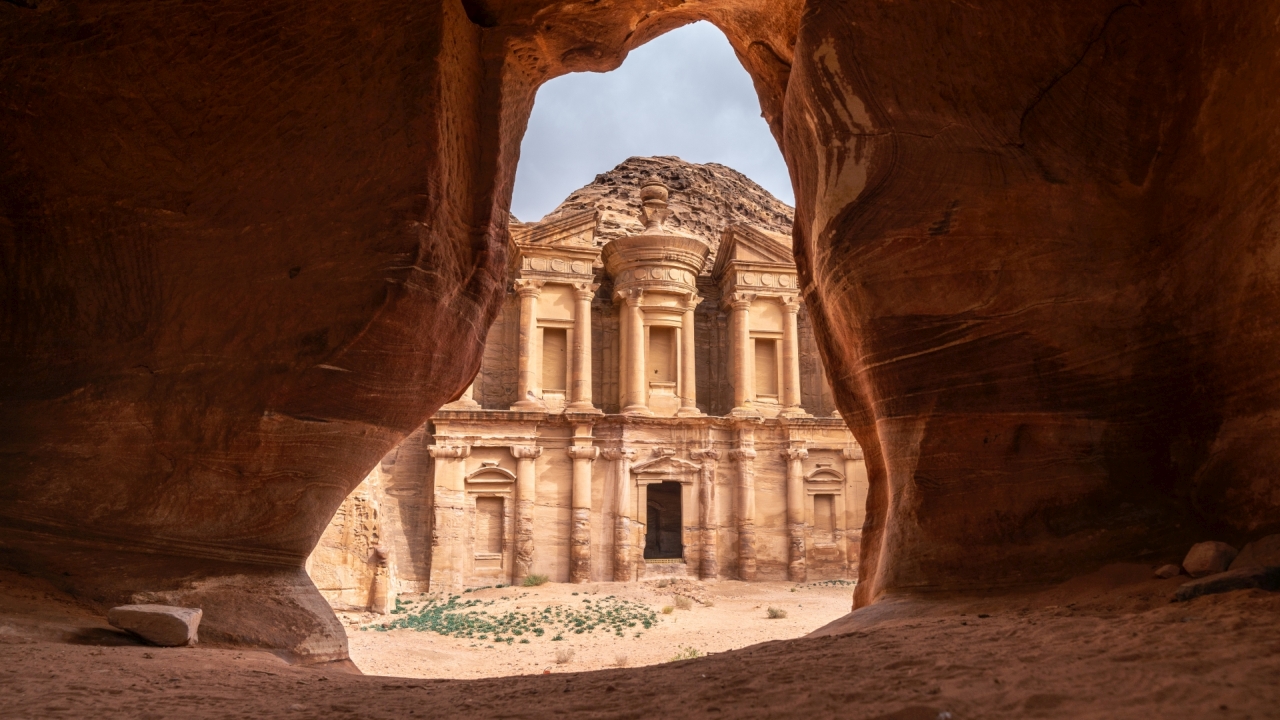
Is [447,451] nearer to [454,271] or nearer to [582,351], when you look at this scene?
[582,351]

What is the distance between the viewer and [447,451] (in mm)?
20438

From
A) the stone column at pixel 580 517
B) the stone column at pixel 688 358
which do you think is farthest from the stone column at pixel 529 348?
the stone column at pixel 688 358

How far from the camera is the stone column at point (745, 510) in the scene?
841 inches

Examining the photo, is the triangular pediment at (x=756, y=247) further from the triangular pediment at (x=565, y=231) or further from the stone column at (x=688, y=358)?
the triangular pediment at (x=565, y=231)

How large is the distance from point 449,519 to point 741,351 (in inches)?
382

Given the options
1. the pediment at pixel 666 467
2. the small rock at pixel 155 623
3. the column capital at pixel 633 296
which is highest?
the column capital at pixel 633 296

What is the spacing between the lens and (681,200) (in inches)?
1128

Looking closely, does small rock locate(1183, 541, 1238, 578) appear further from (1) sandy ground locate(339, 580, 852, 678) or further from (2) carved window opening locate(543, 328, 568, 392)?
(2) carved window opening locate(543, 328, 568, 392)

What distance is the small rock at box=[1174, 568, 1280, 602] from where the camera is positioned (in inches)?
124

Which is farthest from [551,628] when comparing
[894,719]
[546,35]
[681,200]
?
[681,200]

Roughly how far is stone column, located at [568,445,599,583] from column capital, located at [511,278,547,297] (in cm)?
479

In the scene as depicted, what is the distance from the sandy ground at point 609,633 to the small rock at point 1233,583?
7149mm

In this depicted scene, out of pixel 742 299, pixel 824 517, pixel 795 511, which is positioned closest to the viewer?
Answer: pixel 795 511

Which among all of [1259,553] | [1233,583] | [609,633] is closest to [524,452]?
[609,633]
